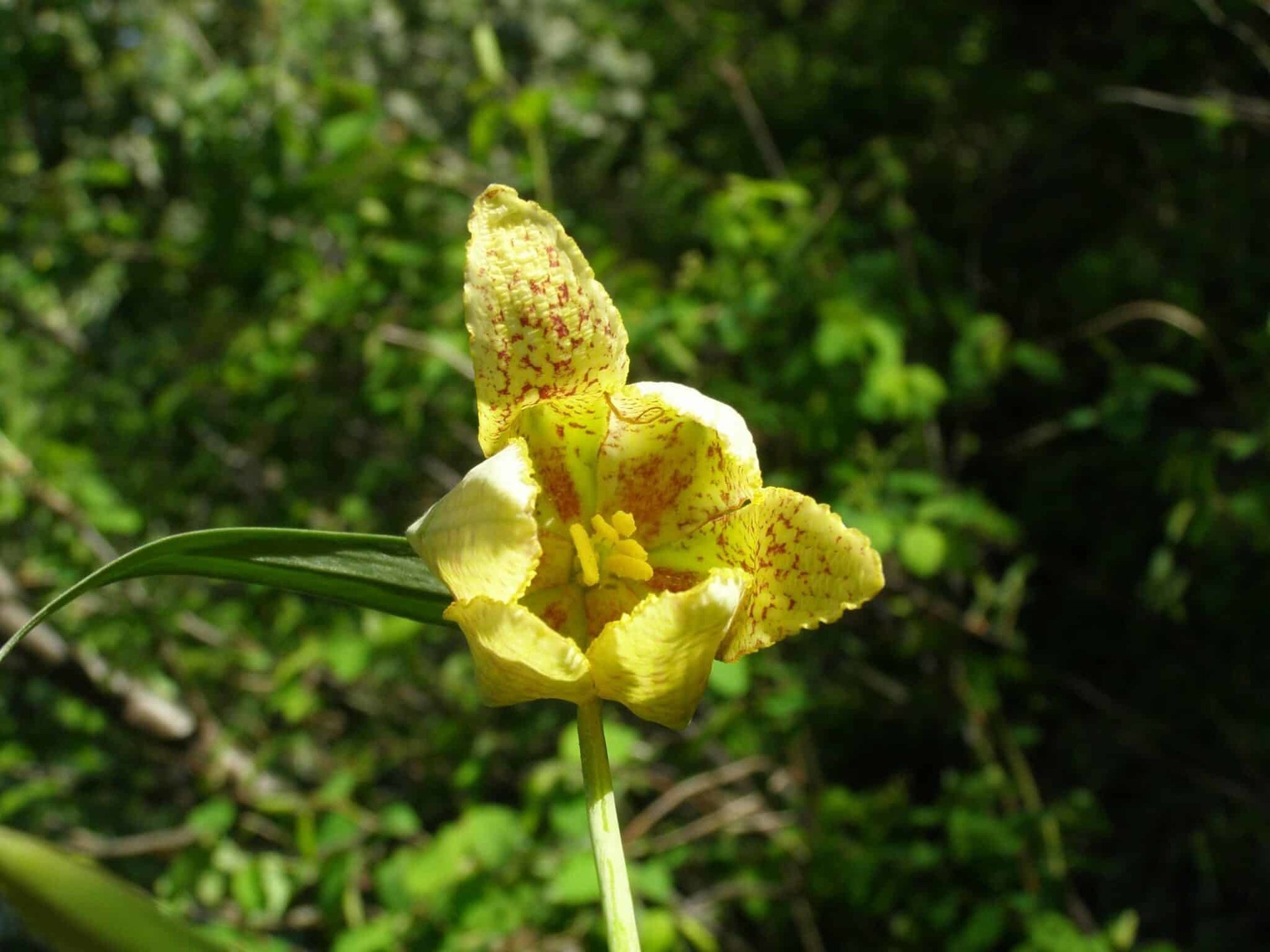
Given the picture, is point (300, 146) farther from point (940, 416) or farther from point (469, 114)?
point (469, 114)

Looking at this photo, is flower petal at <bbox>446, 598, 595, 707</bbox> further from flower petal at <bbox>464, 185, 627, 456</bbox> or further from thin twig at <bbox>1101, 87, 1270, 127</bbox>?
thin twig at <bbox>1101, 87, 1270, 127</bbox>

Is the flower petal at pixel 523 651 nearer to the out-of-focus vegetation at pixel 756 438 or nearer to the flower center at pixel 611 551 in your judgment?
the flower center at pixel 611 551

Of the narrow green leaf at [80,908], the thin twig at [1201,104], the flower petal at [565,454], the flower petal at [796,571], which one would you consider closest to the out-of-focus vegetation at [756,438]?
the thin twig at [1201,104]

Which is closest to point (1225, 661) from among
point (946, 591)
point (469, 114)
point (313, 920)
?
point (946, 591)

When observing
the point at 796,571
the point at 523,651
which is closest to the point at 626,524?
the point at 796,571

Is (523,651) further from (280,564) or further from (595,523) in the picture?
(595,523)

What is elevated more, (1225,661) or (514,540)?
(514,540)
